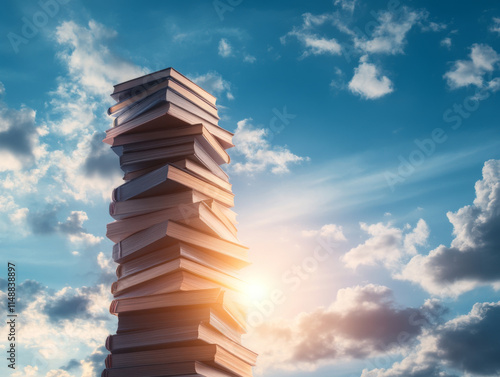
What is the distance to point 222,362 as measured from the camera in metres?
3.59

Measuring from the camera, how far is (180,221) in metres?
3.87

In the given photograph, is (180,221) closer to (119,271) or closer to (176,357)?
(119,271)

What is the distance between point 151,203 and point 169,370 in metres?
1.25

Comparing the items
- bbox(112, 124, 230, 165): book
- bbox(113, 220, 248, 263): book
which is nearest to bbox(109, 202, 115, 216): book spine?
bbox(113, 220, 248, 263): book

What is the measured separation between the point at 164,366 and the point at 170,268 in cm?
66

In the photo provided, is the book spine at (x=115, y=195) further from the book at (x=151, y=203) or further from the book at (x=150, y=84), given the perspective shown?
the book at (x=150, y=84)

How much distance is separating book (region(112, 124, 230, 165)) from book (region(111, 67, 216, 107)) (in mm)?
521

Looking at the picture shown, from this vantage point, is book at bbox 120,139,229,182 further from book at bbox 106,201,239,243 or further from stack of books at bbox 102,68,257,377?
book at bbox 106,201,239,243

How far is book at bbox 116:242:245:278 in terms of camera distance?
12.5ft

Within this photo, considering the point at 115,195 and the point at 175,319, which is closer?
the point at 175,319

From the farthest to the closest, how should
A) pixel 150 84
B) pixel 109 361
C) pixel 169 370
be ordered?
pixel 150 84 < pixel 109 361 < pixel 169 370

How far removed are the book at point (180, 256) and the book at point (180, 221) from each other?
18 cm

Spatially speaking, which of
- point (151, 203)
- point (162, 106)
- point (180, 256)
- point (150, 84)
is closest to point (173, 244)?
point (180, 256)

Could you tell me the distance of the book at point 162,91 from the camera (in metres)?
4.36
